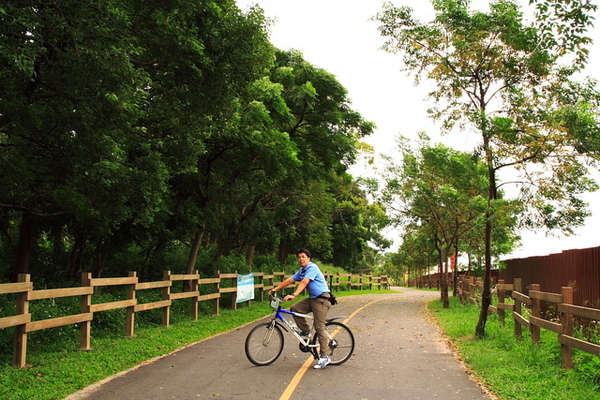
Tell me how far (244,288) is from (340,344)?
10553 mm

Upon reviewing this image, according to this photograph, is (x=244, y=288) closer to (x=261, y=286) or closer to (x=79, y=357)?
(x=261, y=286)

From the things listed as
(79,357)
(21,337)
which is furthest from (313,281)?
(21,337)

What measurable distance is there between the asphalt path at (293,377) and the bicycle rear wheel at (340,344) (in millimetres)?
171

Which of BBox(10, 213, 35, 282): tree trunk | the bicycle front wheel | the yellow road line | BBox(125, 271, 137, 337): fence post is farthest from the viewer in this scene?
BBox(10, 213, 35, 282): tree trunk

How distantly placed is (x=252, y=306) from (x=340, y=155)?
288 inches

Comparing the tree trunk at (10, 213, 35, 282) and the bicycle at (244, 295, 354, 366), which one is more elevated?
the tree trunk at (10, 213, 35, 282)

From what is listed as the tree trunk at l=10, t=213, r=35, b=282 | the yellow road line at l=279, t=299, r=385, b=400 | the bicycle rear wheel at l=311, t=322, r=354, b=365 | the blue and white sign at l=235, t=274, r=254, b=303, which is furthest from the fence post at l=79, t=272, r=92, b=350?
the blue and white sign at l=235, t=274, r=254, b=303

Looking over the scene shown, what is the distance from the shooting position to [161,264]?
826 inches

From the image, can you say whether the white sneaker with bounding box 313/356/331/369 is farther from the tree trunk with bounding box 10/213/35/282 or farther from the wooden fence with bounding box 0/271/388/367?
the tree trunk with bounding box 10/213/35/282

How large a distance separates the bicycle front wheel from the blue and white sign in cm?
987

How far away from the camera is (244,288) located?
19188 millimetres

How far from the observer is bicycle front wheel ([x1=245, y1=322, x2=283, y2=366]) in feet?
28.4

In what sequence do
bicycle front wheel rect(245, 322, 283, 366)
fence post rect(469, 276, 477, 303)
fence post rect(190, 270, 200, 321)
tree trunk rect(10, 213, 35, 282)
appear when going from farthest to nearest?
fence post rect(469, 276, 477, 303)
fence post rect(190, 270, 200, 321)
tree trunk rect(10, 213, 35, 282)
bicycle front wheel rect(245, 322, 283, 366)

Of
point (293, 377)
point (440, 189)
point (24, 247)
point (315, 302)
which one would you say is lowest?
point (293, 377)
